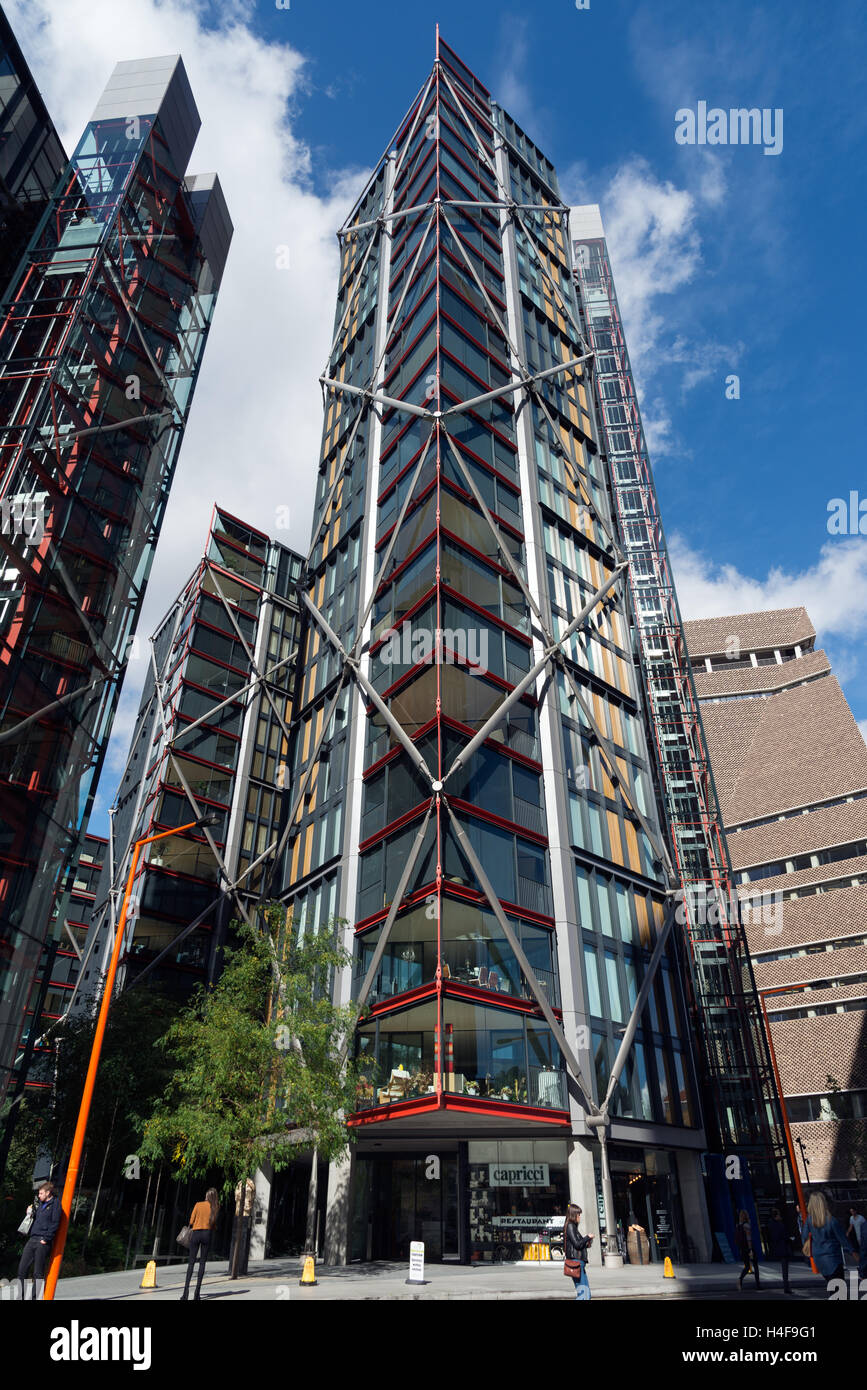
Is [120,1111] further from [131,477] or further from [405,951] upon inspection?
[131,477]

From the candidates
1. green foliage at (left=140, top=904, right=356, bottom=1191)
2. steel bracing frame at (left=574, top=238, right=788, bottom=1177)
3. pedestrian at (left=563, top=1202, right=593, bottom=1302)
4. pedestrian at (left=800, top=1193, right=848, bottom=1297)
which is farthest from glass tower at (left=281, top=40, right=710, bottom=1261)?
pedestrian at (left=800, top=1193, right=848, bottom=1297)

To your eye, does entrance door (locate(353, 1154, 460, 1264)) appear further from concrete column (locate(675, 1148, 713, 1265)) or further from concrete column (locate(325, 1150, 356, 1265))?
concrete column (locate(675, 1148, 713, 1265))

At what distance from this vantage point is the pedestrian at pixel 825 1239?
9828 millimetres

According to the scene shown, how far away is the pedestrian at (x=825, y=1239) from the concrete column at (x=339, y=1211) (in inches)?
889

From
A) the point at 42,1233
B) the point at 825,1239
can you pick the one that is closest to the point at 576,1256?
→ the point at 825,1239

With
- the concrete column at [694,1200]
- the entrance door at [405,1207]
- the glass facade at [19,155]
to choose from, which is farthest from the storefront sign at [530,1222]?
the glass facade at [19,155]

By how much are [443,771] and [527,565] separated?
1399cm

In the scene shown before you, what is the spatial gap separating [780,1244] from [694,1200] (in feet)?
31.4

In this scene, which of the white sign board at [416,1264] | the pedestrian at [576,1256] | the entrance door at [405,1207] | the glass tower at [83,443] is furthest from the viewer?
the glass tower at [83,443]

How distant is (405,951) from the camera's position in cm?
3075

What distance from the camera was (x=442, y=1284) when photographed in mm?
20266

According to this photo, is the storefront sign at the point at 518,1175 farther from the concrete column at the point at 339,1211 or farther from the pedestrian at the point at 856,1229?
the pedestrian at the point at 856,1229

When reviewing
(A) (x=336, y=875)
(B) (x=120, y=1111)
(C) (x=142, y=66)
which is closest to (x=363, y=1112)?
(A) (x=336, y=875)

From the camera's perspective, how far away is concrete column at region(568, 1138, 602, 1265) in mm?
28547
